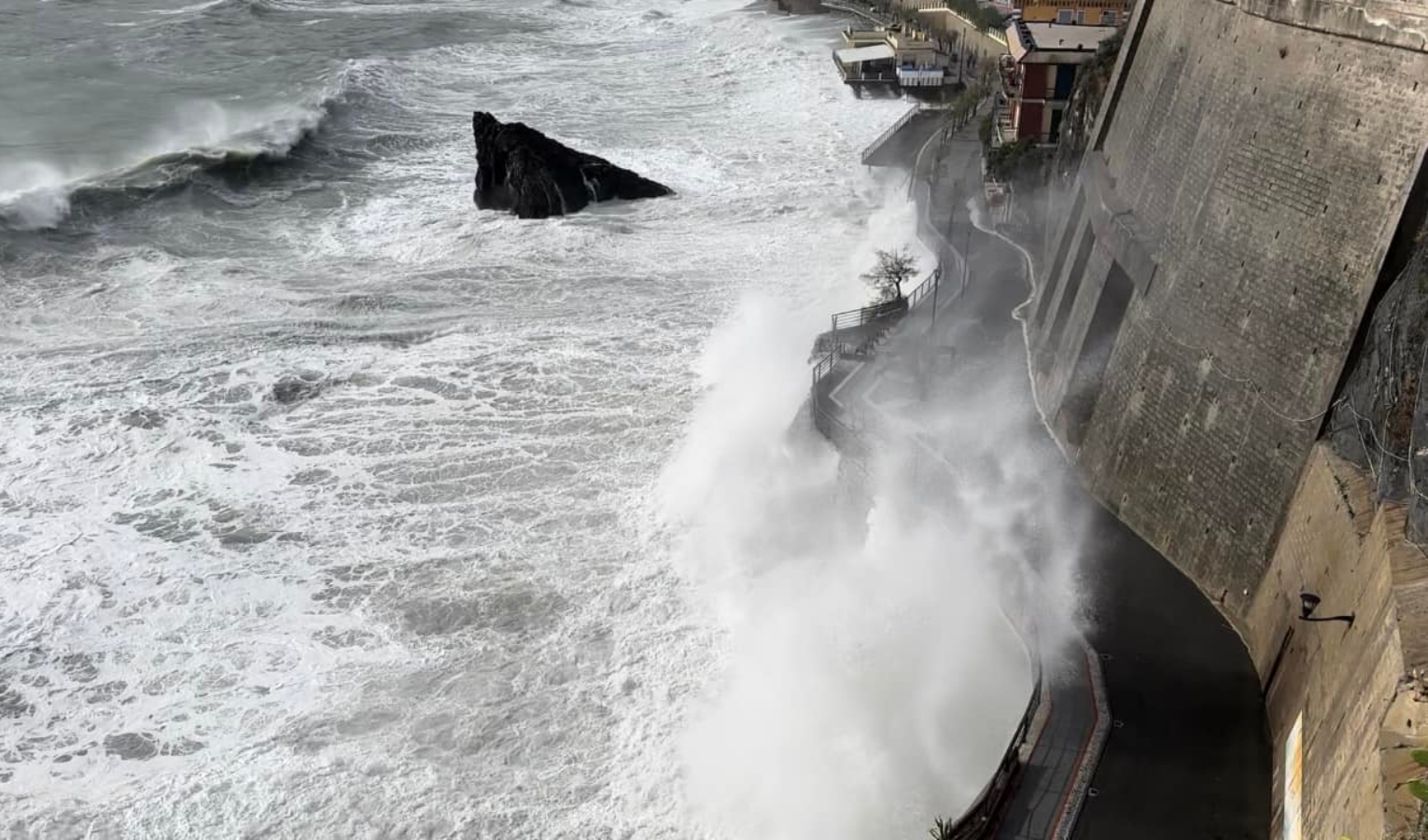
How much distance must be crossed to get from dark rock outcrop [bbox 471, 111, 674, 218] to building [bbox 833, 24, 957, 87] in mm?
19226

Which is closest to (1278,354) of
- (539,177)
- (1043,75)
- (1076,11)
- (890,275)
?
(890,275)

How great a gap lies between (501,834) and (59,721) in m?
7.16

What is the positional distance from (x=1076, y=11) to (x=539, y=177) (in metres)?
19.8

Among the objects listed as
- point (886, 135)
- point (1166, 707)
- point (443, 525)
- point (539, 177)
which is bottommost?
point (886, 135)

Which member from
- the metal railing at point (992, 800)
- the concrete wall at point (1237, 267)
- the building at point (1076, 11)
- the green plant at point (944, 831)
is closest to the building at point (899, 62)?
the building at point (1076, 11)

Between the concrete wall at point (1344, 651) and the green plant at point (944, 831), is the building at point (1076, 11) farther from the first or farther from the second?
the green plant at point (944, 831)

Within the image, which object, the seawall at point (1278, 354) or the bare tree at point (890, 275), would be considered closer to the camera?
the seawall at point (1278, 354)

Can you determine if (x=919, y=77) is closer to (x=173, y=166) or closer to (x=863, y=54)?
(x=863, y=54)

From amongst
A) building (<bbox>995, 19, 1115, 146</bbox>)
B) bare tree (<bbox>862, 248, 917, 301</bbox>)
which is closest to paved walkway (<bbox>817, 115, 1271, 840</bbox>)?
bare tree (<bbox>862, 248, 917, 301</bbox>)

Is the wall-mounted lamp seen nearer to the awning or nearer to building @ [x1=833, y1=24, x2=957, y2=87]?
building @ [x1=833, y1=24, x2=957, y2=87]

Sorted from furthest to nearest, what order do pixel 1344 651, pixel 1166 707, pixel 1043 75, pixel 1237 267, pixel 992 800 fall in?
pixel 1043 75, pixel 1237 267, pixel 1166 707, pixel 992 800, pixel 1344 651

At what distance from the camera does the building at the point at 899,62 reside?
176 ft

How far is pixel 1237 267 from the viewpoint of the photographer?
16031 mm

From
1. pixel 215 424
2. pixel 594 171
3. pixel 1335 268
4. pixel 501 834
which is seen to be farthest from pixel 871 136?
pixel 501 834
